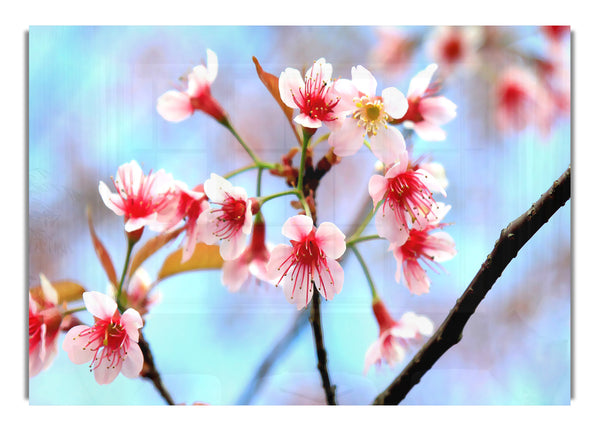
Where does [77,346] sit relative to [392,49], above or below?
below

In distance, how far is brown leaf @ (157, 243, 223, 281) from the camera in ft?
5.08

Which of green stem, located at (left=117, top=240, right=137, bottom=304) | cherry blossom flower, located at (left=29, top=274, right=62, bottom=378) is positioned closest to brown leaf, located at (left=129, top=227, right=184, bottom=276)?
green stem, located at (left=117, top=240, right=137, bottom=304)

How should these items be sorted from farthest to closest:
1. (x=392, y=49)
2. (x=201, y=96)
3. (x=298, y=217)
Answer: (x=392, y=49) → (x=201, y=96) → (x=298, y=217)

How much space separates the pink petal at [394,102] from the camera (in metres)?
1.38

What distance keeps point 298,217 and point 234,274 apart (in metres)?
0.33

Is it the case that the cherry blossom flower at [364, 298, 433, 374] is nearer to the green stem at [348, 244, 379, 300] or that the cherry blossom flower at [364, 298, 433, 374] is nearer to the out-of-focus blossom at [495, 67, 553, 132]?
the green stem at [348, 244, 379, 300]

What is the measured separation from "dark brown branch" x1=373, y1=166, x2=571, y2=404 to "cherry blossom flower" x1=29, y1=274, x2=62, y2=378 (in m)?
0.91

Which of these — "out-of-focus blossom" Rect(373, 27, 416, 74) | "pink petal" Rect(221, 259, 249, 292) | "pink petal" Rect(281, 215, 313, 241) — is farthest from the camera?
"out-of-focus blossom" Rect(373, 27, 416, 74)

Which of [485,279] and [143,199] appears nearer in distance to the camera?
[485,279]

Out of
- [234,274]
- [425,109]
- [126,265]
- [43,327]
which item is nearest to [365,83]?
[425,109]

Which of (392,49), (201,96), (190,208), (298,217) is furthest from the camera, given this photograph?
(392,49)

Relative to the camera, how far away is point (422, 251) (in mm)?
1500

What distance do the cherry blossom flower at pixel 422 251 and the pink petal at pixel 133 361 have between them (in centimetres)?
69

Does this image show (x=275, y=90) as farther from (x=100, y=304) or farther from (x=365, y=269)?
(x=100, y=304)
